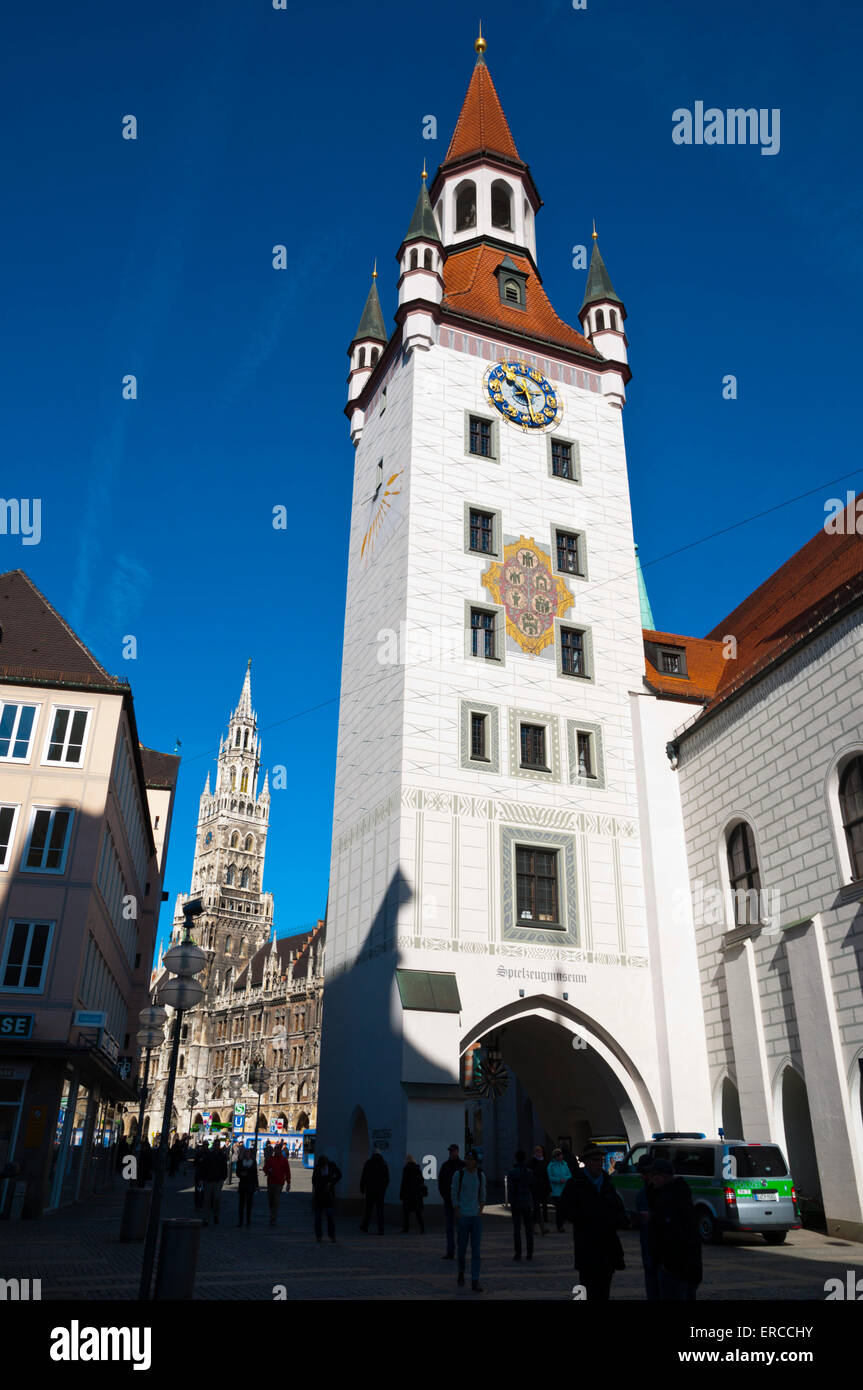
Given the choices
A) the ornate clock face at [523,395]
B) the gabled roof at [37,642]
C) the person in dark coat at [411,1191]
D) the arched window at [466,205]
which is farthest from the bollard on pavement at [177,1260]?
the arched window at [466,205]

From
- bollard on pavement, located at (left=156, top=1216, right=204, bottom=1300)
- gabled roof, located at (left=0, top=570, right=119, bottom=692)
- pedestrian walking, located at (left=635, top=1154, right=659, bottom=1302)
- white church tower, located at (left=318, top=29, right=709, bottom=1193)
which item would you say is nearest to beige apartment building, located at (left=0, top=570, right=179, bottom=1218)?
gabled roof, located at (left=0, top=570, right=119, bottom=692)

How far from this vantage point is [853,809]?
22.3 metres

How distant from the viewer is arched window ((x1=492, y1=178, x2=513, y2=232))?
138ft

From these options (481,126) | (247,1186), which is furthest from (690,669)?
(481,126)

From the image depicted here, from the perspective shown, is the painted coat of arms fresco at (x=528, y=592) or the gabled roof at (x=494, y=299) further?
the gabled roof at (x=494, y=299)

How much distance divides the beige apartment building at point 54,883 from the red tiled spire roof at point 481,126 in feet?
86.6

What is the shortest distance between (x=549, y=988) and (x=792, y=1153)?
6.68 m

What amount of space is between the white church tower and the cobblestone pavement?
4370mm

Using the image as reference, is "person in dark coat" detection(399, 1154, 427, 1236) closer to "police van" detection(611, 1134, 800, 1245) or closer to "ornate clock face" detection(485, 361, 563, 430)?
"police van" detection(611, 1134, 800, 1245)

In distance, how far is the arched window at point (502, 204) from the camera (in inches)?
1652

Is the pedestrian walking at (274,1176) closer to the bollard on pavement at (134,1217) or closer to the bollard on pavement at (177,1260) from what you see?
the bollard on pavement at (134,1217)
